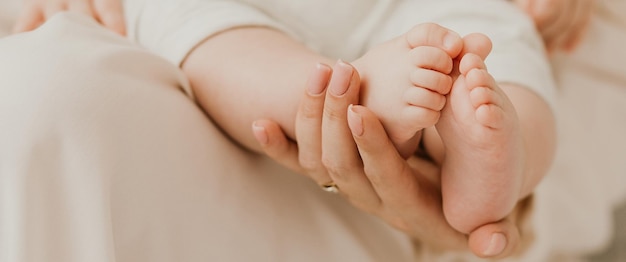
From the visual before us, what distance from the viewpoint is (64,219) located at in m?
0.54

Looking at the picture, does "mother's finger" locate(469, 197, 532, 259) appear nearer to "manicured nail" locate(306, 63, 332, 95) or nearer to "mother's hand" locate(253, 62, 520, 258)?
"mother's hand" locate(253, 62, 520, 258)

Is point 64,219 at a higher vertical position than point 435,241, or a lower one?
higher

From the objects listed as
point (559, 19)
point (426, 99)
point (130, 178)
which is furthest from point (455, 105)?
point (559, 19)

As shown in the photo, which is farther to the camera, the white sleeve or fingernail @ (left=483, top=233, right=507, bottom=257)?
the white sleeve

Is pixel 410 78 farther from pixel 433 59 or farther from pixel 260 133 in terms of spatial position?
pixel 260 133

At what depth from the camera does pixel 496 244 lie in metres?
0.63

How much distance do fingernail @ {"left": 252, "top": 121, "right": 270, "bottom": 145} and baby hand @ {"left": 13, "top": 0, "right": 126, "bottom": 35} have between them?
27cm

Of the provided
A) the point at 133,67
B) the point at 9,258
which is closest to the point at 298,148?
the point at 133,67

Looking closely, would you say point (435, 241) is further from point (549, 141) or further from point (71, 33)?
point (71, 33)

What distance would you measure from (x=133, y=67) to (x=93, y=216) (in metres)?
0.15

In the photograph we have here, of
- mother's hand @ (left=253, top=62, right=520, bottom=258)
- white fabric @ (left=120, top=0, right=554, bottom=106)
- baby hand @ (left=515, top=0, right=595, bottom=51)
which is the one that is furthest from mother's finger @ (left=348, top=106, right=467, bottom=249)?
baby hand @ (left=515, top=0, right=595, bottom=51)

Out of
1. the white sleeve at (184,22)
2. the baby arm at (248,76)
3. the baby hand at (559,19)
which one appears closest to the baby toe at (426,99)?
the baby arm at (248,76)

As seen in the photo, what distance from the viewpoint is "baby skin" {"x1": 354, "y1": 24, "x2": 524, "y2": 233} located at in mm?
523

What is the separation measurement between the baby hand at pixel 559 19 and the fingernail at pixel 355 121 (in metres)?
0.43
